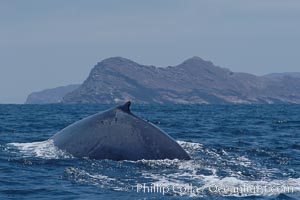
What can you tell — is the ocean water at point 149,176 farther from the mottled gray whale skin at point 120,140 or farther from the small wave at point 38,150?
the mottled gray whale skin at point 120,140

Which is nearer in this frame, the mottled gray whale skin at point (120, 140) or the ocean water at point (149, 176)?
the ocean water at point (149, 176)

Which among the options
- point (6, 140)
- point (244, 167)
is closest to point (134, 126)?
point (244, 167)

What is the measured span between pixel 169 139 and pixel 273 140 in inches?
393

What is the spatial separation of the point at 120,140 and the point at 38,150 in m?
3.58

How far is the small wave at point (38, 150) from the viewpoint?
47.2 ft

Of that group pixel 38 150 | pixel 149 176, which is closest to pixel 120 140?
pixel 149 176

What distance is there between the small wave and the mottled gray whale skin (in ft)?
0.90

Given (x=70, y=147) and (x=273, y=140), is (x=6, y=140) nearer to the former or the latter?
(x=70, y=147)

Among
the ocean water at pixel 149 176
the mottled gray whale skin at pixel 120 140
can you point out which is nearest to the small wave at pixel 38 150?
the ocean water at pixel 149 176

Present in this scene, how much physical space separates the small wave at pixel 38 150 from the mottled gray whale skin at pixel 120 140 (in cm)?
27

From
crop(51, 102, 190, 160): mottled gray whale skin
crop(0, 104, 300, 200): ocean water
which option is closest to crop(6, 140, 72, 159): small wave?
crop(0, 104, 300, 200): ocean water

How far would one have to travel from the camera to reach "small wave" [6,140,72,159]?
47.2 feet

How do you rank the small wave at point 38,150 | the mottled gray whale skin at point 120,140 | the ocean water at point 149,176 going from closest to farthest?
1. the ocean water at point 149,176
2. the mottled gray whale skin at point 120,140
3. the small wave at point 38,150

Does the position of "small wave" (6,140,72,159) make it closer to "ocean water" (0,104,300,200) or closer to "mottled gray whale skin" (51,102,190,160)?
"ocean water" (0,104,300,200)
